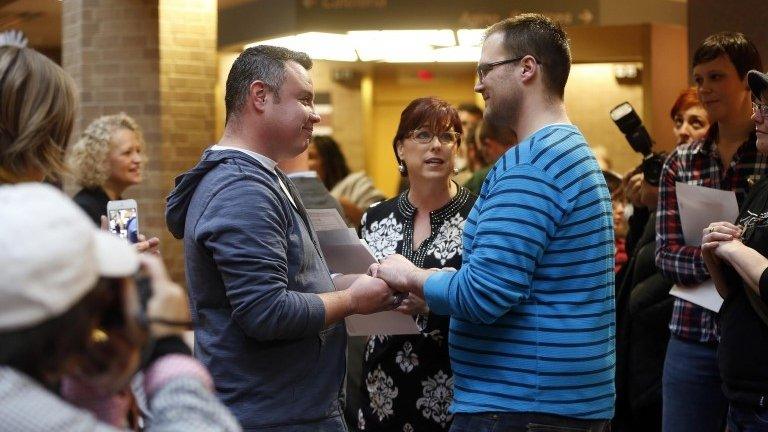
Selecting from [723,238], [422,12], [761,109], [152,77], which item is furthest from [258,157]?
[422,12]

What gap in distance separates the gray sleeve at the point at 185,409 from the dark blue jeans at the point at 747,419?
2257 mm

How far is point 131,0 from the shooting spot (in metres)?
8.00

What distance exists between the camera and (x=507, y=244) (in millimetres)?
2820

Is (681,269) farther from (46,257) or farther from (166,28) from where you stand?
(166,28)

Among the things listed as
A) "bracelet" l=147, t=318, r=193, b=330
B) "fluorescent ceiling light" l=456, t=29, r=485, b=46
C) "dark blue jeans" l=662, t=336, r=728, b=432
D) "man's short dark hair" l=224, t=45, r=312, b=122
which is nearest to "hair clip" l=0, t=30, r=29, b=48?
"man's short dark hair" l=224, t=45, r=312, b=122

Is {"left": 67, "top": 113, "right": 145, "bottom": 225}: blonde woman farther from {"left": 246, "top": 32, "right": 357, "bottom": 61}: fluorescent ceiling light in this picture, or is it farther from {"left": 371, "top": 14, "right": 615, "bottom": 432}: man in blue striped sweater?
{"left": 246, "top": 32, "right": 357, "bottom": 61}: fluorescent ceiling light

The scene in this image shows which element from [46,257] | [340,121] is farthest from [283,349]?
[340,121]

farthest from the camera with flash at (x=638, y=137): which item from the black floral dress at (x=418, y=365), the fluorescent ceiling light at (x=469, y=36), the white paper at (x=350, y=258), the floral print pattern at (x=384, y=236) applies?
the fluorescent ceiling light at (x=469, y=36)

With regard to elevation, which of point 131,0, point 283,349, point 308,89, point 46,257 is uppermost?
point 131,0

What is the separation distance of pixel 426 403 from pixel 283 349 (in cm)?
97

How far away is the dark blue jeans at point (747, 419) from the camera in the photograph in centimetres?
347

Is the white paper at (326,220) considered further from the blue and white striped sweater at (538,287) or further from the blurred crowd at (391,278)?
the blue and white striped sweater at (538,287)

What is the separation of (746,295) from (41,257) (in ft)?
8.63

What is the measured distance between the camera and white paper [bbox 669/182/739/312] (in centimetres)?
409
